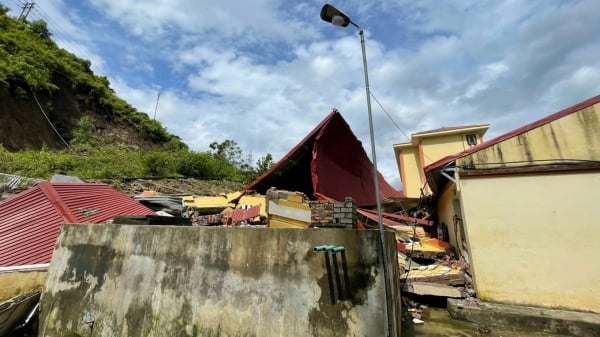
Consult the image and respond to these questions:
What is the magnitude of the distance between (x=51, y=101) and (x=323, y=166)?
23787mm

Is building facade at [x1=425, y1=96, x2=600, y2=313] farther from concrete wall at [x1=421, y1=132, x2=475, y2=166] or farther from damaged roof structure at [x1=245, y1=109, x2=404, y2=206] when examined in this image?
concrete wall at [x1=421, y1=132, x2=475, y2=166]

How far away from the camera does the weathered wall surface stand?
3.80 metres

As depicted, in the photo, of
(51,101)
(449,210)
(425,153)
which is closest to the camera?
(449,210)

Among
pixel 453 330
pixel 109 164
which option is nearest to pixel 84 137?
pixel 109 164

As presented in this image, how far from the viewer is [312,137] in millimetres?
8648

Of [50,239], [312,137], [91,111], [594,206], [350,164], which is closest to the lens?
[594,206]

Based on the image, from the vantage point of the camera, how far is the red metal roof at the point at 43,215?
644cm

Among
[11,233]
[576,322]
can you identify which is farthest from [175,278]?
[576,322]

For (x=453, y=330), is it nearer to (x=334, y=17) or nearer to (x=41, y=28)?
(x=334, y=17)

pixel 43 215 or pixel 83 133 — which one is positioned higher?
pixel 83 133

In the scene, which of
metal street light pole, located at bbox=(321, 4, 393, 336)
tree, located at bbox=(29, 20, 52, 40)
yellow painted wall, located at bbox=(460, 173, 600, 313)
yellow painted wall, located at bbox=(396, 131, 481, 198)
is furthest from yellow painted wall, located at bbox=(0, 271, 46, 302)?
tree, located at bbox=(29, 20, 52, 40)

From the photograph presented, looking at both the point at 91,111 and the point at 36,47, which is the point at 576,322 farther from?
the point at 36,47

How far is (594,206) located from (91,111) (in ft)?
103

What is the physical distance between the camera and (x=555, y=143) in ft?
20.1
